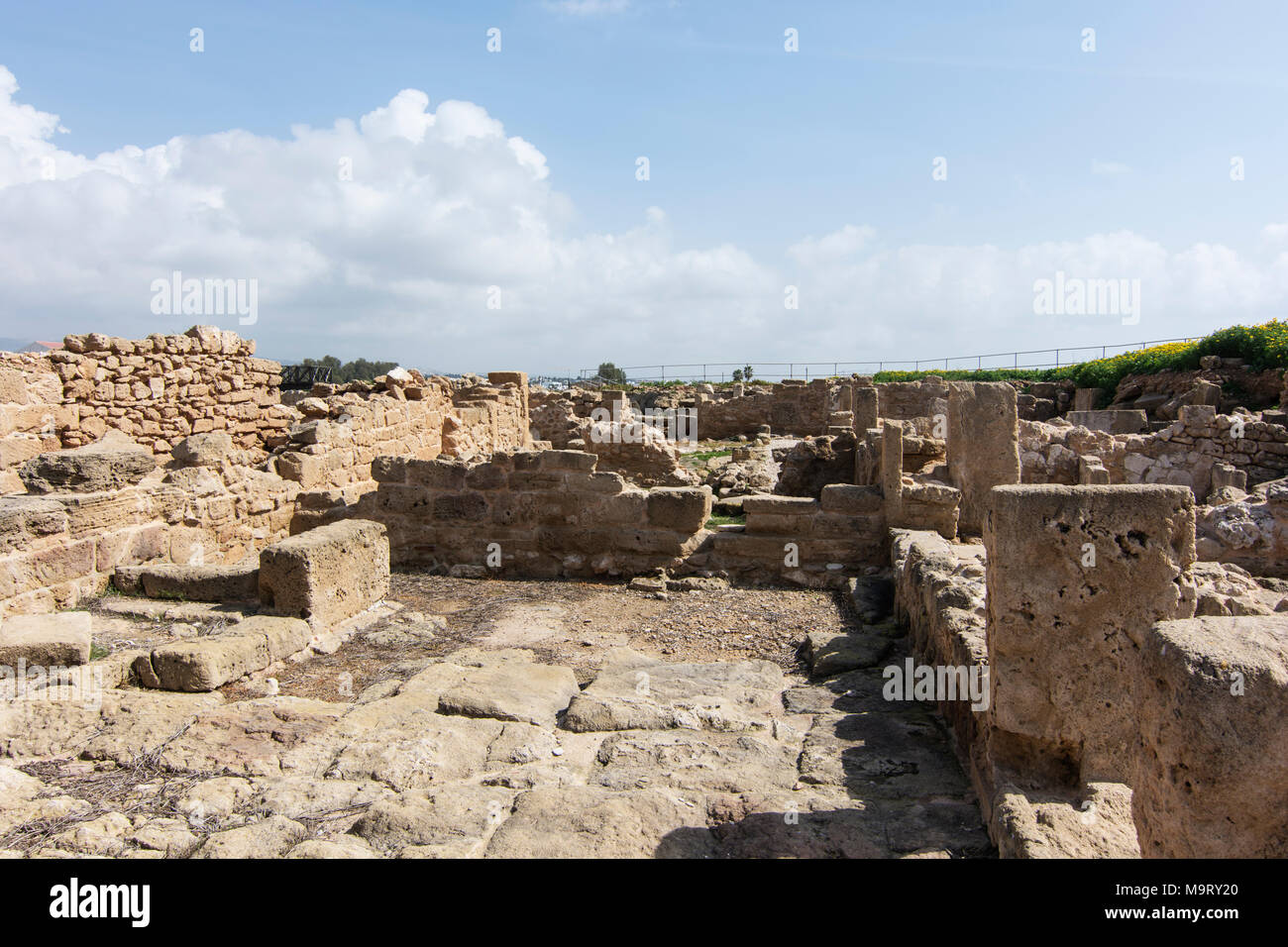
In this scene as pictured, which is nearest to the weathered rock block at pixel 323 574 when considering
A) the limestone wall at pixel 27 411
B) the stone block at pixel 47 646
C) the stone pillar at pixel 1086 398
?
the stone block at pixel 47 646

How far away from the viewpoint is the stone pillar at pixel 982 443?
727 cm

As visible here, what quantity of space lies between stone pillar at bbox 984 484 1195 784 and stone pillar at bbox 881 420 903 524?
3924mm

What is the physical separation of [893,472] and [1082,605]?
4.05m

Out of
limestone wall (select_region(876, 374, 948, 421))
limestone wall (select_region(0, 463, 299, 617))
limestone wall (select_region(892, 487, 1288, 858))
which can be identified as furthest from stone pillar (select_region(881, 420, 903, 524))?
limestone wall (select_region(876, 374, 948, 421))

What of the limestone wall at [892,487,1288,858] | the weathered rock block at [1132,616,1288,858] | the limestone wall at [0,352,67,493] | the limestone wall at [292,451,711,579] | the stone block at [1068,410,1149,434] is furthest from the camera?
the stone block at [1068,410,1149,434]

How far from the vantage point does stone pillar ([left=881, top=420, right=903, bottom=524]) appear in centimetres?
650

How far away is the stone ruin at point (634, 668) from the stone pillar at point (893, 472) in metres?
0.03

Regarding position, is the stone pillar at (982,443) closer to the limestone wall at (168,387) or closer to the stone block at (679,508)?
the stone block at (679,508)

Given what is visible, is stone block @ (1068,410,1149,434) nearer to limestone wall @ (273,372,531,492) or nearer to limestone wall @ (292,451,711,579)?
limestone wall @ (273,372,531,492)

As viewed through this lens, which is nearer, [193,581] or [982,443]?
[193,581]

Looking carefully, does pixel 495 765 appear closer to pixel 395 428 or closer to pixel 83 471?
pixel 83 471

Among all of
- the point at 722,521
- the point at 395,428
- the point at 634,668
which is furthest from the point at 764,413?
the point at 634,668

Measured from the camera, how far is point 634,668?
4605 mm

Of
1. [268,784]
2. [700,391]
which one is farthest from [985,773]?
[700,391]
